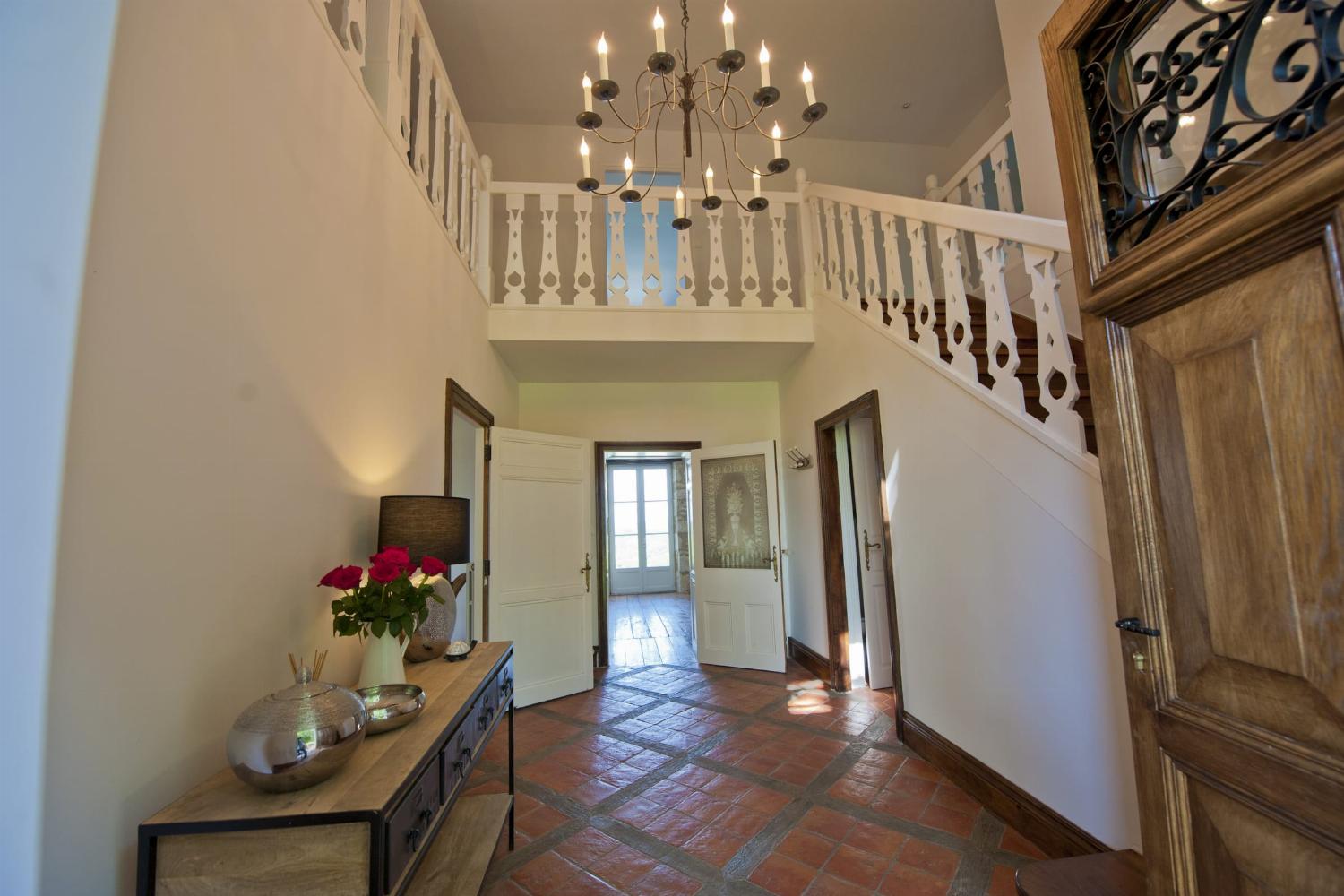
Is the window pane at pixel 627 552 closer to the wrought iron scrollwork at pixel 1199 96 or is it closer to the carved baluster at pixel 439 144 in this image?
the carved baluster at pixel 439 144

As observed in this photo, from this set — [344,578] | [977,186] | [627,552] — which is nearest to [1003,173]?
[977,186]

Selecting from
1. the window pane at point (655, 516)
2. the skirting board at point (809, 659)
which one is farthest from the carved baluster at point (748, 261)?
the window pane at point (655, 516)

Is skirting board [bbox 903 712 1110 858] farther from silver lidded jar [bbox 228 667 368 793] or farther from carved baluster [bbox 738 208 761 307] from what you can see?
carved baluster [bbox 738 208 761 307]

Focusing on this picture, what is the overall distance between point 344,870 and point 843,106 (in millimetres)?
6530

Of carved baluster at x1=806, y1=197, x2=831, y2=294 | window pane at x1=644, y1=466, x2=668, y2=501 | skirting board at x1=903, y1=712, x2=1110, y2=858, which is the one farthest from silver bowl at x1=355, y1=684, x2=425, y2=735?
window pane at x1=644, y1=466, x2=668, y2=501

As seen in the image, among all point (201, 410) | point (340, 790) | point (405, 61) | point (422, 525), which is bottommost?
point (340, 790)

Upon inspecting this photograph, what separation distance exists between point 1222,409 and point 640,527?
9598 mm

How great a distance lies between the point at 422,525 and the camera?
6.64ft

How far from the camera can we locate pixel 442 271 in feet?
9.91

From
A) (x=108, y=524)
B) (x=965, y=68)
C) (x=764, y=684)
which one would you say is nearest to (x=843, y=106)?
(x=965, y=68)

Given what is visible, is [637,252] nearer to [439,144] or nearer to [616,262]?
[616,262]

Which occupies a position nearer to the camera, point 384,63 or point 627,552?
point 384,63

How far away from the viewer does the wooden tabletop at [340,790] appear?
993mm

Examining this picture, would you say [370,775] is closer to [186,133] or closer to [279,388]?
[279,388]
